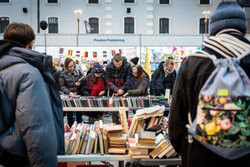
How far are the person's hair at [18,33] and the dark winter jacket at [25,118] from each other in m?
0.13

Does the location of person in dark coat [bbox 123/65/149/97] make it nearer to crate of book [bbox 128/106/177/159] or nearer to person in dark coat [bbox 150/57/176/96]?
person in dark coat [bbox 150/57/176/96]

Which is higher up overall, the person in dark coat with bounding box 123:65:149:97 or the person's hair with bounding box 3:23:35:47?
the person's hair with bounding box 3:23:35:47

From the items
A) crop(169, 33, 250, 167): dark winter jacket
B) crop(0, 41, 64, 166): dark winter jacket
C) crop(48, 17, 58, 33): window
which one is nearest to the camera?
crop(169, 33, 250, 167): dark winter jacket

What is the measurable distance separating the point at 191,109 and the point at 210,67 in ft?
1.01

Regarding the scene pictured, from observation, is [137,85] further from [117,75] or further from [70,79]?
[70,79]

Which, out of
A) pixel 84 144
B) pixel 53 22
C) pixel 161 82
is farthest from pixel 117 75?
pixel 53 22

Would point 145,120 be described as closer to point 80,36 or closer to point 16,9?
point 80,36

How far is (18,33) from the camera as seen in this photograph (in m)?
1.77

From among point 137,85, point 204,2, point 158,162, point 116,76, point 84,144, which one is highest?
point 204,2

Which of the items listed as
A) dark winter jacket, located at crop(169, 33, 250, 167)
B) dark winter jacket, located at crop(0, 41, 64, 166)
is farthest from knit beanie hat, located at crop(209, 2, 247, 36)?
dark winter jacket, located at crop(0, 41, 64, 166)

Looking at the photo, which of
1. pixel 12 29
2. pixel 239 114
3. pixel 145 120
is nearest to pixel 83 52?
pixel 145 120

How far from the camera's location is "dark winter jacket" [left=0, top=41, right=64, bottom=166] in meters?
1.57

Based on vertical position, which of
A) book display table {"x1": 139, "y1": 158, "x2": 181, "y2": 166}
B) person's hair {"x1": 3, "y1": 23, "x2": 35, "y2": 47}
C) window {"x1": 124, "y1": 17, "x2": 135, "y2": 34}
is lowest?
book display table {"x1": 139, "y1": 158, "x2": 181, "y2": 166}

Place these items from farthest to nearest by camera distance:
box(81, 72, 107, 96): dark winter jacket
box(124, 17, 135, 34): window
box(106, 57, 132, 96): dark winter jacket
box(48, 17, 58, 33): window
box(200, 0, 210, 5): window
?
box(200, 0, 210, 5): window, box(48, 17, 58, 33): window, box(124, 17, 135, 34): window, box(81, 72, 107, 96): dark winter jacket, box(106, 57, 132, 96): dark winter jacket
